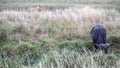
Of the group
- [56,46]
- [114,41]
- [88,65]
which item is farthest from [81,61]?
[114,41]

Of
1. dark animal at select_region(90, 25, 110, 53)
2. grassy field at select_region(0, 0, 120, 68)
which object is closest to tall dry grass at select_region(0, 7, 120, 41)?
grassy field at select_region(0, 0, 120, 68)

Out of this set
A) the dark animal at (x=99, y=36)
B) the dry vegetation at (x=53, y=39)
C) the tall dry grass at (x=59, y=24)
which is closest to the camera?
the dry vegetation at (x=53, y=39)

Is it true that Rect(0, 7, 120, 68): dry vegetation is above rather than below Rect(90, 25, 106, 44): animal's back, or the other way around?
below

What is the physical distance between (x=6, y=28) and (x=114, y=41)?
164 inches

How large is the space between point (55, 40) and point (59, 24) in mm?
1827

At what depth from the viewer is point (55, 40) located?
9602mm

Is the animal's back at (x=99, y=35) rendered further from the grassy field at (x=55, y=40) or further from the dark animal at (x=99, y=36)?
the grassy field at (x=55, y=40)

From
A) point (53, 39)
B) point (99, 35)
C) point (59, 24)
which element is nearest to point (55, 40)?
point (53, 39)

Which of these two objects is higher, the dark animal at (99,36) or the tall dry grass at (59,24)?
the dark animal at (99,36)

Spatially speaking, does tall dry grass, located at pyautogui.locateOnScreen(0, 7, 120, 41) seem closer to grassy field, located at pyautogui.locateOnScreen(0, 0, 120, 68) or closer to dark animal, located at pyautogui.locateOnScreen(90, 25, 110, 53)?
grassy field, located at pyautogui.locateOnScreen(0, 0, 120, 68)

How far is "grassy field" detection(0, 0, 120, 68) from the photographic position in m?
6.49

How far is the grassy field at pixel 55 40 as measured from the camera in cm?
649

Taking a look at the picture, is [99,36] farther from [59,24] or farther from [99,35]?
[59,24]

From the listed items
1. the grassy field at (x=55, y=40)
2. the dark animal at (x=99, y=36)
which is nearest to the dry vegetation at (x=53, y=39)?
the grassy field at (x=55, y=40)
